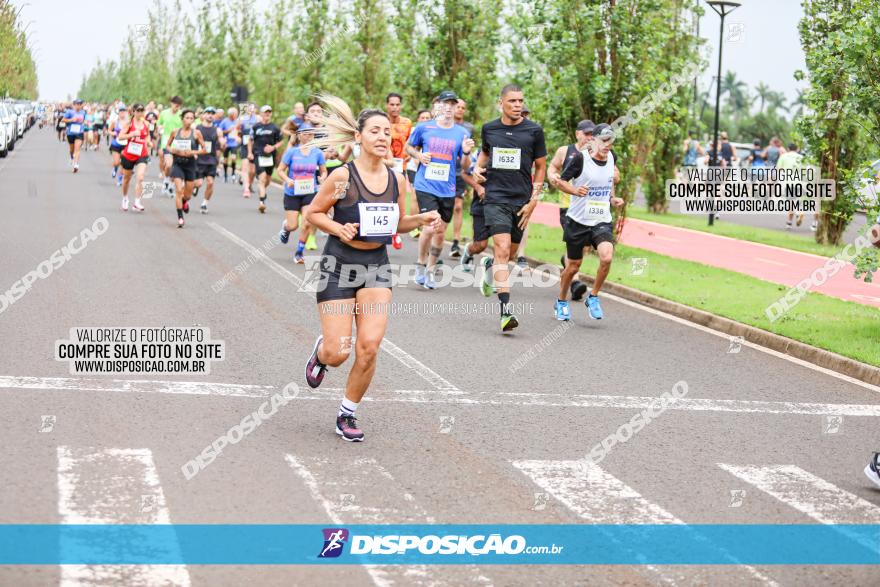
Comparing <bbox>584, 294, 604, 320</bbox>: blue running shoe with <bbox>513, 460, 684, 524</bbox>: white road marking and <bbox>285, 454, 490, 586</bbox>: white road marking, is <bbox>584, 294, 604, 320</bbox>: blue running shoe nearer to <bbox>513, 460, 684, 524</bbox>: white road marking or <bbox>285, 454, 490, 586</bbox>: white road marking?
<bbox>513, 460, 684, 524</bbox>: white road marking

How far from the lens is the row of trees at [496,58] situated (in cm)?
2022

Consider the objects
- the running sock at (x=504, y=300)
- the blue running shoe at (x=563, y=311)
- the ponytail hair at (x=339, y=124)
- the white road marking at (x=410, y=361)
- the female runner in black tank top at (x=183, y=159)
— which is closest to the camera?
the ponytail hair at (x=339, y=124)

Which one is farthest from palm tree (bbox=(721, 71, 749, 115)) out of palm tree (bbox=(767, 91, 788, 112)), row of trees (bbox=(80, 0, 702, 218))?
row of trees (bbox=(80, 0, 702, 218))

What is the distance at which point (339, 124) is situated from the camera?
8.19 metres

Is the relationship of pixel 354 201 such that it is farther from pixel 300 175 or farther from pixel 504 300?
pixel 300 175

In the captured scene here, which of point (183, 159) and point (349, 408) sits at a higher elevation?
point (183, 159)

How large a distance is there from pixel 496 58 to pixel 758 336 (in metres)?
16.7

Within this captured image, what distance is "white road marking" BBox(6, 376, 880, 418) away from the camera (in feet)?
29.7

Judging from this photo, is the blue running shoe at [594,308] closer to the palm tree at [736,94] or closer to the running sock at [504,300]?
the running sock at [504,300]

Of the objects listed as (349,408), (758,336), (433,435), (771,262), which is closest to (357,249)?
(349,408)

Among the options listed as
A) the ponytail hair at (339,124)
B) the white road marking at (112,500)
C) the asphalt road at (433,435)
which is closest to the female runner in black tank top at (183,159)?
the asphalt road at (433,435)

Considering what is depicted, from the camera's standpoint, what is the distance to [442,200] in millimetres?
15820

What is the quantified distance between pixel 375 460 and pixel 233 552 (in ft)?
6.04

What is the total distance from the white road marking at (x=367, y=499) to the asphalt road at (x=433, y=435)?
0.02 m
